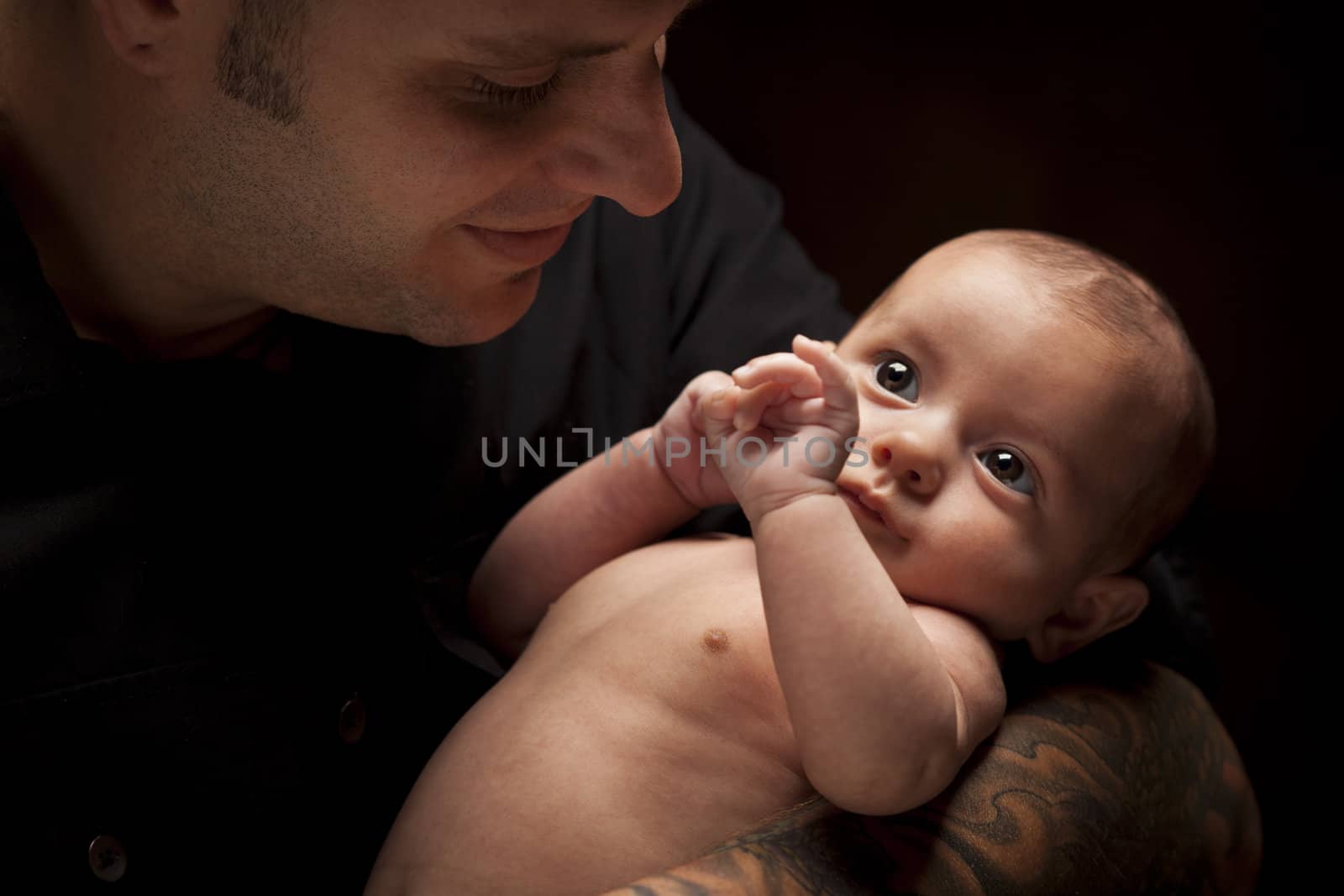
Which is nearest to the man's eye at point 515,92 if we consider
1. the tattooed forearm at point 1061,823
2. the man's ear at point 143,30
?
the man's ear at point 143,30

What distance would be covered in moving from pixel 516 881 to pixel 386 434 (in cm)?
56

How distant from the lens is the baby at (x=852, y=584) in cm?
91

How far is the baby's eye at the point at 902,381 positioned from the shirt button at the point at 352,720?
0.60m

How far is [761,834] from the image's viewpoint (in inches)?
37.4

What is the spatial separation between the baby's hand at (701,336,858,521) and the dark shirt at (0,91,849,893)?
19.0 inches

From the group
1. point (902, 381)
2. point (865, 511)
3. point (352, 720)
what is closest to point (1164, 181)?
point (902, 381)

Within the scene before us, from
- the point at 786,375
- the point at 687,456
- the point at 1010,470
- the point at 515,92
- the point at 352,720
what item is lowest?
the point at 352,720

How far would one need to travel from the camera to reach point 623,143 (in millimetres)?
1039

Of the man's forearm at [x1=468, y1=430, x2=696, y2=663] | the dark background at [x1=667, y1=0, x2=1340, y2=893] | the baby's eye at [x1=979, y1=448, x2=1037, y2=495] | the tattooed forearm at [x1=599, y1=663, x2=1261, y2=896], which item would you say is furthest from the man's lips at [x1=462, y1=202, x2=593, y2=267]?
the dark background at [x1=667, y1=0, x2=1340, y2=893]

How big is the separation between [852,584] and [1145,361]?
41 centimetres

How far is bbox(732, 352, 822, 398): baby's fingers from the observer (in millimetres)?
931

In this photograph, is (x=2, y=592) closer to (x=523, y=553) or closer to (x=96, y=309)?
(x=96, y=309)

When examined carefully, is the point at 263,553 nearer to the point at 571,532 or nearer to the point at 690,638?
the point at 571,532

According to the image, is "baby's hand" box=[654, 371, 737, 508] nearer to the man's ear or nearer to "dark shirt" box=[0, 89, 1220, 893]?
"dark shirt" box=[0, 89, 1220, 893]
